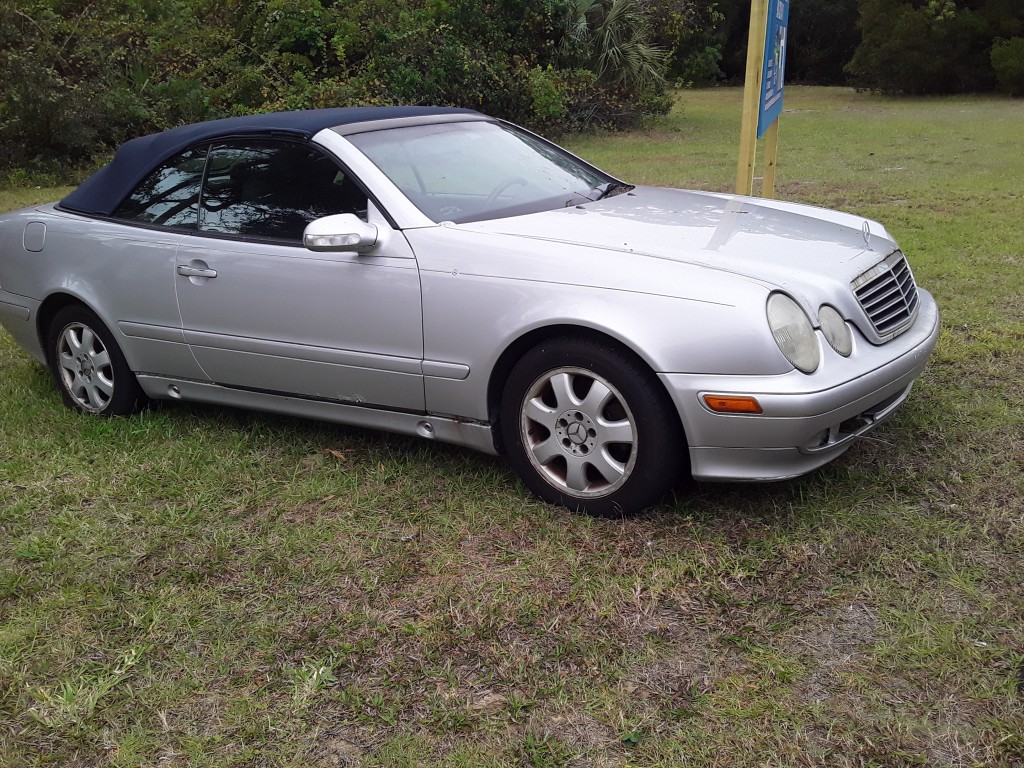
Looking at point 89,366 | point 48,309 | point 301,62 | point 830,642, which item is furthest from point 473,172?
point 301,62

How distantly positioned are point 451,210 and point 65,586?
1.90 m

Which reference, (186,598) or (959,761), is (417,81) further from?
(959,761)

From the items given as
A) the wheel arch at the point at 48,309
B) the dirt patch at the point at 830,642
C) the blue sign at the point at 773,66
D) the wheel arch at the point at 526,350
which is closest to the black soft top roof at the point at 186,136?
the wheel arch at the point at 48,309

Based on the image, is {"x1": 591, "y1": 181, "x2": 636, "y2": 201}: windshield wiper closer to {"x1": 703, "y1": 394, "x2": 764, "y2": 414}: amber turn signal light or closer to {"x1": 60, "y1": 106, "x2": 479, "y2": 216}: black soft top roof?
{"x1": 60, "y1": 106, "x2": 479, "y2": 216}: black soft top roof

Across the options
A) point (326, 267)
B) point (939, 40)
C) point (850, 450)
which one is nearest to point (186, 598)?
point (326, 267)

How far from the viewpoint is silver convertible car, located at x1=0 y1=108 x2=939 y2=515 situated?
128 inches

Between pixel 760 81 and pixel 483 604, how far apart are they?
3912 millimetres

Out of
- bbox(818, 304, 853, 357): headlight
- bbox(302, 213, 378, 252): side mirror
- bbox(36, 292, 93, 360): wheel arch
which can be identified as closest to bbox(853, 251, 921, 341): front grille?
bbox(818, 304, 853, 357): headlight

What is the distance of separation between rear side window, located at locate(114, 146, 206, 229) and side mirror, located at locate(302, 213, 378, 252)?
0.92 m

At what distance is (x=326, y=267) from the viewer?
3850 millimetres

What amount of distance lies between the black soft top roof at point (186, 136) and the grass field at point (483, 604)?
1043mm

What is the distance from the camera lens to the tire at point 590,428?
10.9 feet

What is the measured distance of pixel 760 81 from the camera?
5785 mm

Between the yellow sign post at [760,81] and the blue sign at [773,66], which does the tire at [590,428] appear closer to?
the yellow sign post at [760,81]
